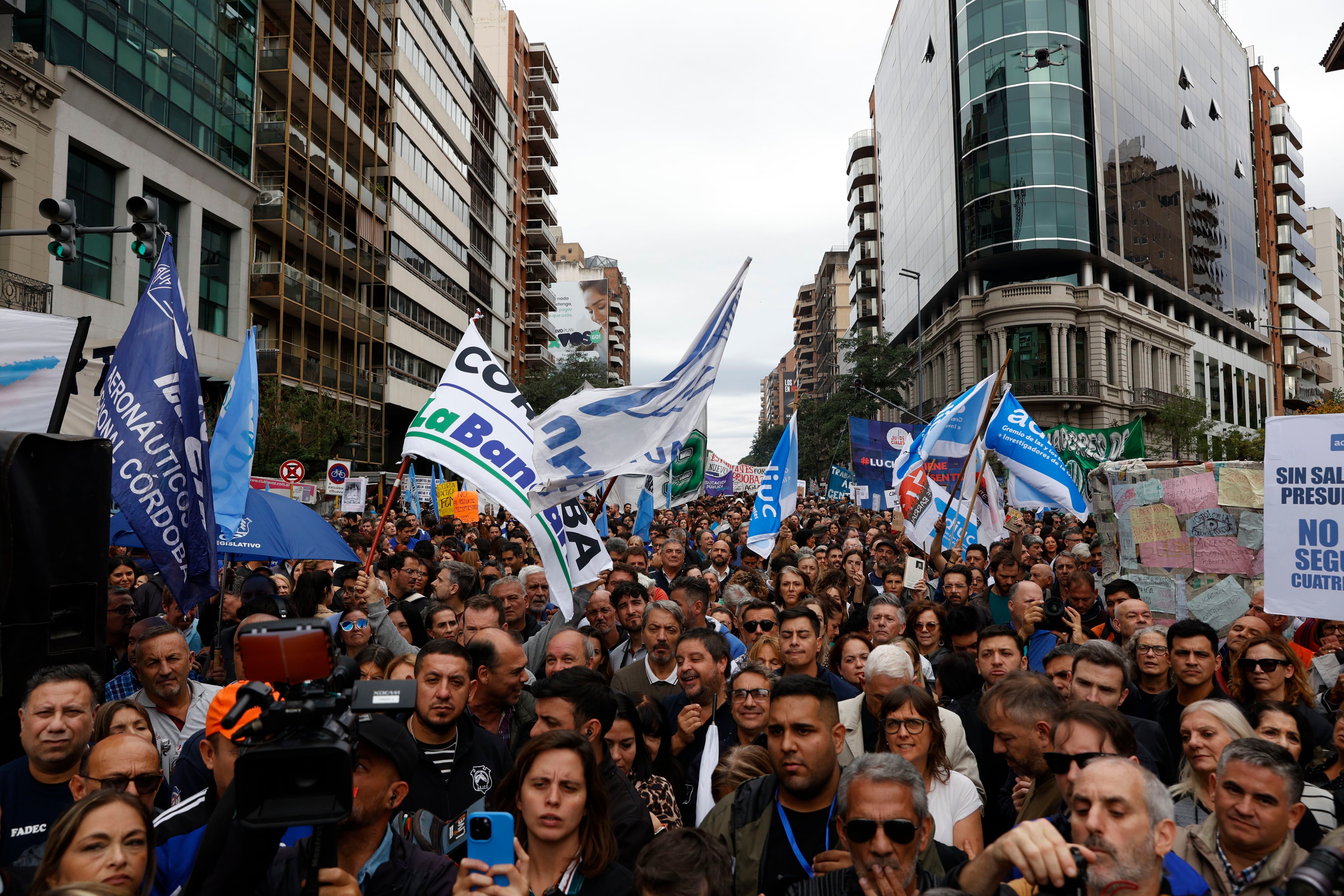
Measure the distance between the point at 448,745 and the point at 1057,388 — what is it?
55420 millimetres

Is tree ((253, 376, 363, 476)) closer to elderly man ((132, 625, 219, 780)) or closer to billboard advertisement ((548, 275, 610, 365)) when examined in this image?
elderly man ((132, 625, 219, 780))

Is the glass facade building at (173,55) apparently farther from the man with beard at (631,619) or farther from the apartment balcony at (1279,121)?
the apartment balcony at (1279,121)

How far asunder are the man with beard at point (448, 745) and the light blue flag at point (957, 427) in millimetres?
8270

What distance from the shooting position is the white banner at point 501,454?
7.08m

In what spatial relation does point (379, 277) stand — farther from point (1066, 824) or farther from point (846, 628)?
point (1066, 824)

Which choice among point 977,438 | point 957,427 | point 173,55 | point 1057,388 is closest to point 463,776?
point 977,438

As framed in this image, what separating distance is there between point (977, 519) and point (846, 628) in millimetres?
4764

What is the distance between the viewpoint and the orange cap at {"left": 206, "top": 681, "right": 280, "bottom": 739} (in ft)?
7.43

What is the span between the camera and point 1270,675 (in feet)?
16.9

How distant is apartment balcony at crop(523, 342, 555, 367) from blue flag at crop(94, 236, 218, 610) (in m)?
69.0

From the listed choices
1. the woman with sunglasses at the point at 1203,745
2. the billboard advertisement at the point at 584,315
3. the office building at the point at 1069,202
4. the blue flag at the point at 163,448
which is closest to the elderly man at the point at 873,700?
the woman with sunglasses at the point at 1203,745

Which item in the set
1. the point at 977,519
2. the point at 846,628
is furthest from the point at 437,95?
the point at 846,628

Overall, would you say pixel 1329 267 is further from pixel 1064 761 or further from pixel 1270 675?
pixel 1064 761

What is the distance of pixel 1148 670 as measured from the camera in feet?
18.9
